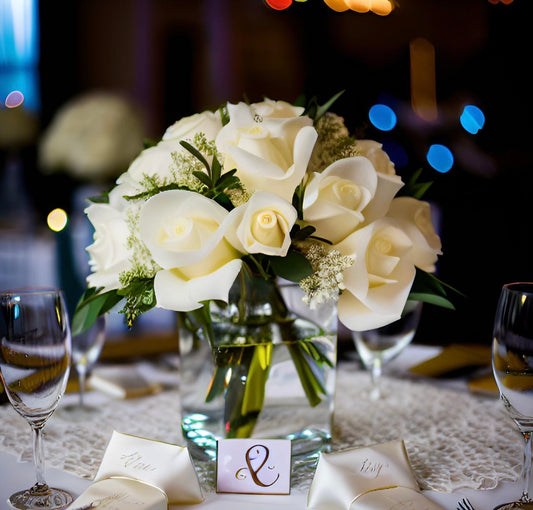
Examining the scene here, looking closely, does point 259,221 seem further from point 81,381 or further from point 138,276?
point 81,381

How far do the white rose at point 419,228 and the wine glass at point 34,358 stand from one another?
0.46 metres

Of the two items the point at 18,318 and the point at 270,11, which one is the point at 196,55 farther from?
the point at 18,318

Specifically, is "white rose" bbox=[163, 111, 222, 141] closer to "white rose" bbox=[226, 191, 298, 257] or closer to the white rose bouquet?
the white rose bouquet

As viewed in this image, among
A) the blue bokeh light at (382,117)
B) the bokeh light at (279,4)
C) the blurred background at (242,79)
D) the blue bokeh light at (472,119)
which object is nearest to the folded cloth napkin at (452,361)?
the blurred background at (242,79)

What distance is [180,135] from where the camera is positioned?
34.0 inches

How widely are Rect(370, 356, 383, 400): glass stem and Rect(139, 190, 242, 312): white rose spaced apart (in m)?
0.56

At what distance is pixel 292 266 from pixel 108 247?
0.25 metres

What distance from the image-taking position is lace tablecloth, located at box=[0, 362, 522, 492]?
91cm

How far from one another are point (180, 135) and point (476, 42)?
4.98 meters

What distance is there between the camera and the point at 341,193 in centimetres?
81

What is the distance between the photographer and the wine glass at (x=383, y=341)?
118cm

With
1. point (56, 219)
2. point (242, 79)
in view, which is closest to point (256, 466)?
point (56, 219)

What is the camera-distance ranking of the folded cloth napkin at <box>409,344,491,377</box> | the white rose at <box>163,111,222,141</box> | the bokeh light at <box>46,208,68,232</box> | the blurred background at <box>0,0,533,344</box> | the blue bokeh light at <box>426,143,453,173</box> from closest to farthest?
the white rose at <box>163,111,222,141</box>, the folded cloth napkin at <box>409,344,491,377</box>, the blurred background at <box>0,0,533,344</box>, the bokeh light at <box>46,208,68,232</box>, the blue bokeh light at <box>426,143,453,173</box>

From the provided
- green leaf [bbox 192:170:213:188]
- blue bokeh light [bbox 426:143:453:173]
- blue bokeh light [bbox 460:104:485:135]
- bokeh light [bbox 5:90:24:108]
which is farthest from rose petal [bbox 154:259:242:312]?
bokeh light [bbox 5:90:24:108]
